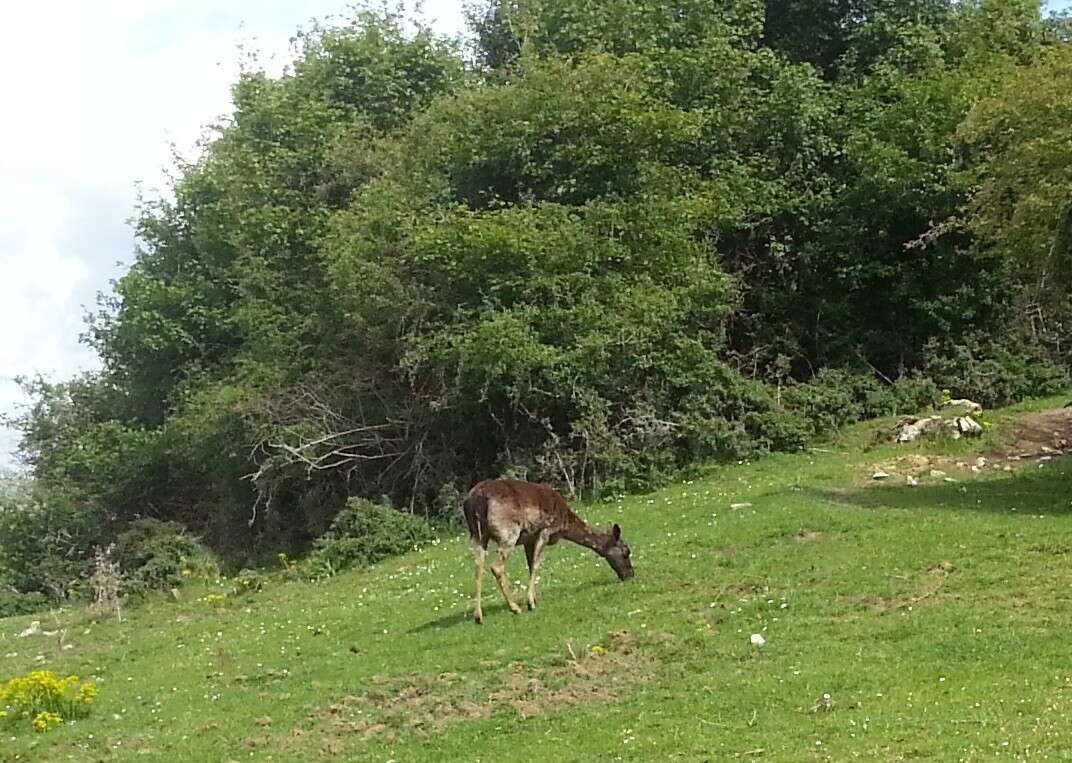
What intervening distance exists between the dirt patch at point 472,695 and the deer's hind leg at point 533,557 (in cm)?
224

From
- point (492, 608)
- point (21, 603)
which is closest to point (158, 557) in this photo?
point (21, 603)

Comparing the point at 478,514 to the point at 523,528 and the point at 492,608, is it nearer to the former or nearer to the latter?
the point at 523,528

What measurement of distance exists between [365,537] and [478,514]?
11122 mm

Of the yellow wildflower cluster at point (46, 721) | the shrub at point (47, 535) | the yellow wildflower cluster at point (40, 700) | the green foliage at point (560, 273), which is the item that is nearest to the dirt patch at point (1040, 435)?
the green foliage at point (560, 273)

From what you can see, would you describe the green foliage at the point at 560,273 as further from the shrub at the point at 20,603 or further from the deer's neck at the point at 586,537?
the deer's neck at the point at 586,537

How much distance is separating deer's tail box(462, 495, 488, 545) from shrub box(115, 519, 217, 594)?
48.8ft

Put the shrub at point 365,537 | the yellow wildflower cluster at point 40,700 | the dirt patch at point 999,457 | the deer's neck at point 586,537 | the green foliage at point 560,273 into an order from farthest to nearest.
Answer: the green foliage at point 560,273, the shrub at point 365,537, the dirt patch at point 999,457, the deer's neck at point 586,537, the yellow wildflower cluster at point 40,700

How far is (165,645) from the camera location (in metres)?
20.7

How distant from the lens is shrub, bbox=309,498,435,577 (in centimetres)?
2706

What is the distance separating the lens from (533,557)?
17562 mm

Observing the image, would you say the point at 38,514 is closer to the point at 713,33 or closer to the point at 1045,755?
the point at 713,33

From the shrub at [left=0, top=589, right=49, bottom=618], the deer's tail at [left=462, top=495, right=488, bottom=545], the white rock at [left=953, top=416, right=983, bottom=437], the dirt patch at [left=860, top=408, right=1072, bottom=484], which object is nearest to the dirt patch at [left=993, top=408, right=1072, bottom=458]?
the dirt patch at [left=860, top=408, right=1072, bottom=484]

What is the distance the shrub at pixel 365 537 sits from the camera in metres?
27.1

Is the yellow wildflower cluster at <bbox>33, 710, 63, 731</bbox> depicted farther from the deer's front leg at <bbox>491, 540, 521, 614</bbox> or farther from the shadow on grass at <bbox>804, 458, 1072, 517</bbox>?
the shadow on grass at <bbox>804, 458, 1072, 517</bbox>
